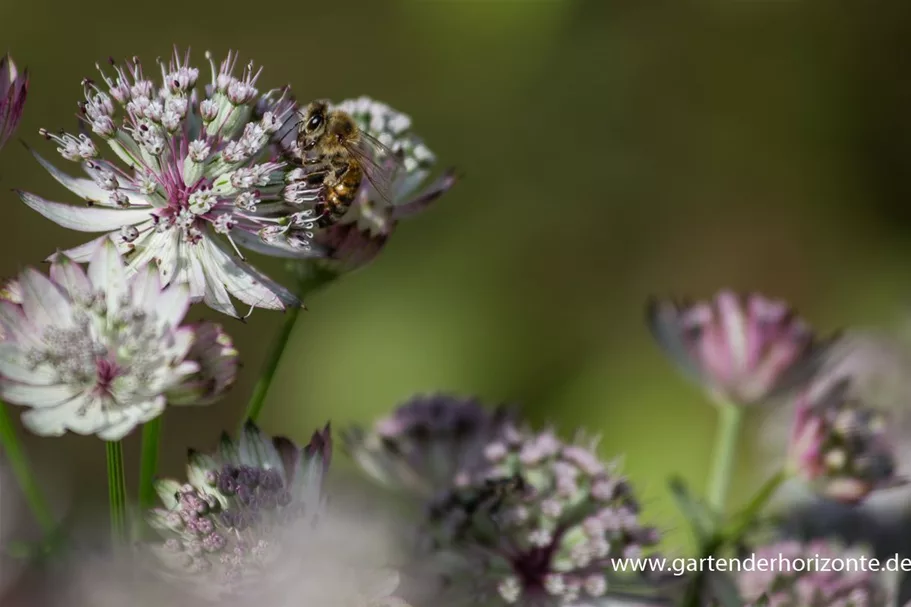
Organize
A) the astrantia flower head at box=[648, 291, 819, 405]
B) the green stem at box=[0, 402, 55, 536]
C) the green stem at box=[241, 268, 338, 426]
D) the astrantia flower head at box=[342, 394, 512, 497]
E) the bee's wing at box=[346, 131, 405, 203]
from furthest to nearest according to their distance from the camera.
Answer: the astrantia flower head at box=[648, 291, 819, 405]
the astrantia flower head at box=[342, 394, 512, 497]
the bee's wing at box=[346, 131, 405, 203]
the green stem at box=[241, 268, 338, 426]
the green stem at box=[0, 402, 55, 536]

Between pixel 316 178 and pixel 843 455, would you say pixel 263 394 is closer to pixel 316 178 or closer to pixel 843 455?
pixel 316 178

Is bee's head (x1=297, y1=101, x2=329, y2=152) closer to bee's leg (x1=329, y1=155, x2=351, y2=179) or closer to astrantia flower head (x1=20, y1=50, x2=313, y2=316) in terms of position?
bee's leg (x1=329, y1=155, x2=351, y2=179)

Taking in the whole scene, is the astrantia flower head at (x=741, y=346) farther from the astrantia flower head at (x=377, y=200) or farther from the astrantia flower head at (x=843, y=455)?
the astrantia flower head at (x=377, y=200)

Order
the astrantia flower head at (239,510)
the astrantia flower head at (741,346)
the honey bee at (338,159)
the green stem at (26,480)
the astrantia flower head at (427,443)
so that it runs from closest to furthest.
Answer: the astrantia flower head at (239,510) → the green stem at (26,480) → the honey bee at (338,159) → the astrantia flower head at (427,443) → the astrantia flower head at (741,346)

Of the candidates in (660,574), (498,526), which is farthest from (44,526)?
(660,574)

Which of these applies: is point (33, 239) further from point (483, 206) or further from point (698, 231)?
point (698, 231)

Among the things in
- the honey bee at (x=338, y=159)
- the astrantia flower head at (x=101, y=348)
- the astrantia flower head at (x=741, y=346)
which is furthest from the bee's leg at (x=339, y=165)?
the astrantia flower head at (x=741, y=346)

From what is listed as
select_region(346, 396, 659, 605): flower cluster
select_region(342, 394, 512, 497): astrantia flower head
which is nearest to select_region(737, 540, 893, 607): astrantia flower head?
select_region(346, 396, 659, 605): flower cluster
